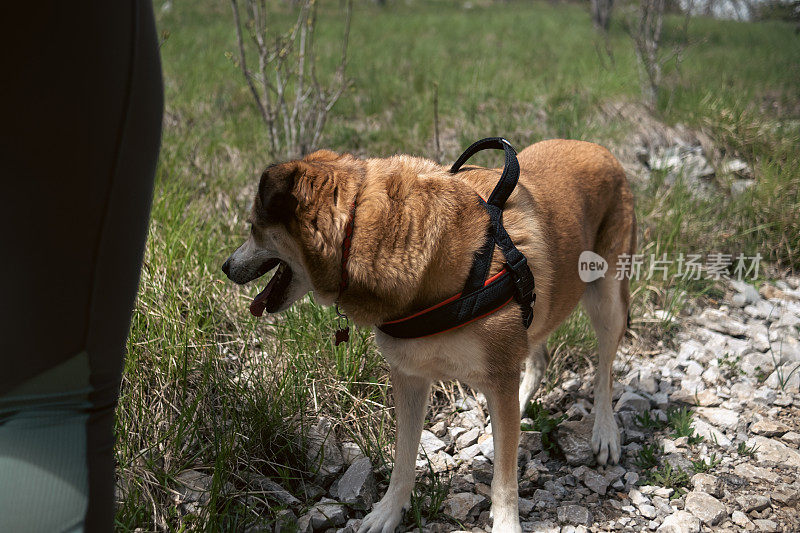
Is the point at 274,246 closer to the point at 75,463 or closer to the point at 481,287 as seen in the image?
the point at 481,287

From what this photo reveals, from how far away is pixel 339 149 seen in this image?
5.25 metres

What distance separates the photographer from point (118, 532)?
200cm

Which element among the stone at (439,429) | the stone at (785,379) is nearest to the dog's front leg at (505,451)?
the stone at (439,429)

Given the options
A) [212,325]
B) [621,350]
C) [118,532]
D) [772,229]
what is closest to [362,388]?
[212,325]

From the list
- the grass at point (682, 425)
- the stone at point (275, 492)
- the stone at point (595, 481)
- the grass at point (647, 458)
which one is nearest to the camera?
the stone at point (275, 492)

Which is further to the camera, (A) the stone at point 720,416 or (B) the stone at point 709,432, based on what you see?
(A) the stone at point 720,416

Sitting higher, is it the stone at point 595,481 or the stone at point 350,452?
the stone at point 350,452

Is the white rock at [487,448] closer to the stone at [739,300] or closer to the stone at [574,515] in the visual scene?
the stone at [574,515]

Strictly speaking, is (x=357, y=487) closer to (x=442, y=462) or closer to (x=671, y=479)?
(x=442, y=462)

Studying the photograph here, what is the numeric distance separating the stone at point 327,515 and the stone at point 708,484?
149 centimetres

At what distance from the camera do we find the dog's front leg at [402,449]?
2395 millimetres

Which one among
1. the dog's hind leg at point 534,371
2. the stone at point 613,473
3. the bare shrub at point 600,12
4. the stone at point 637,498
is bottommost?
the stone at point 613,473

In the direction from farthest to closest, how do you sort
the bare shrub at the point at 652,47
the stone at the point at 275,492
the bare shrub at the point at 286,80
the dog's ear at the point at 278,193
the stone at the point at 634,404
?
the bare shrub at the point at 652,47, the bare shrub at the point at 286,80, the stone at the point at 634,404, the stone at the point at 275,492, the dog's ear at the point at 278,193

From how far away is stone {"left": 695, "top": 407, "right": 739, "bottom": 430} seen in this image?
316 centimetres
